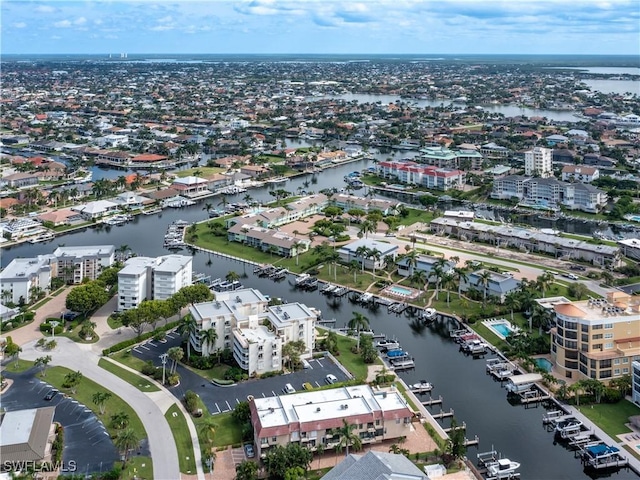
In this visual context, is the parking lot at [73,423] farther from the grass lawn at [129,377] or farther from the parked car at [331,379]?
the parked car at [331,379]

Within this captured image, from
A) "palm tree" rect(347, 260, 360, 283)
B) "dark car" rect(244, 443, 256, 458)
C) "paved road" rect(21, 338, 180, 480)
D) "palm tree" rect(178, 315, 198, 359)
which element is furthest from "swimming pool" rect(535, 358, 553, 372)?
"paved road" rect(21, 338, 180, 480)

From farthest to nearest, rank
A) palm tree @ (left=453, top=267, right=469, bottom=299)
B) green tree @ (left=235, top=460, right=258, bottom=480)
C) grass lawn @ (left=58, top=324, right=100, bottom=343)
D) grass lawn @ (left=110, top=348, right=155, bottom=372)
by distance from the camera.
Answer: palm tree @ (left=453, top=267, right=469, bottom=299) → grass lawn @ (left=58, top=324, right=100, bottom=343) → grass lawn @ (left=110, top=348, right=155, bottom=372) → green tree @ (left=235, top=460, right=258, bottom=480)

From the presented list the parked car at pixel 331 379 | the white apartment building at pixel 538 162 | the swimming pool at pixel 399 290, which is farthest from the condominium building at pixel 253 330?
the white apartment building at pixel 538 162

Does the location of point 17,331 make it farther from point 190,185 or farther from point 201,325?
point 190,185

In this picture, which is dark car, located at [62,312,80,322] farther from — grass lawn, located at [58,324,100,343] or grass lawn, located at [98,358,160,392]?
grass lawn, located at [98,358,160,392]

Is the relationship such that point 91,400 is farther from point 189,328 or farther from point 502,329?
point 502,329

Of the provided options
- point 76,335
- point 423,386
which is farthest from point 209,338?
point 423,386
